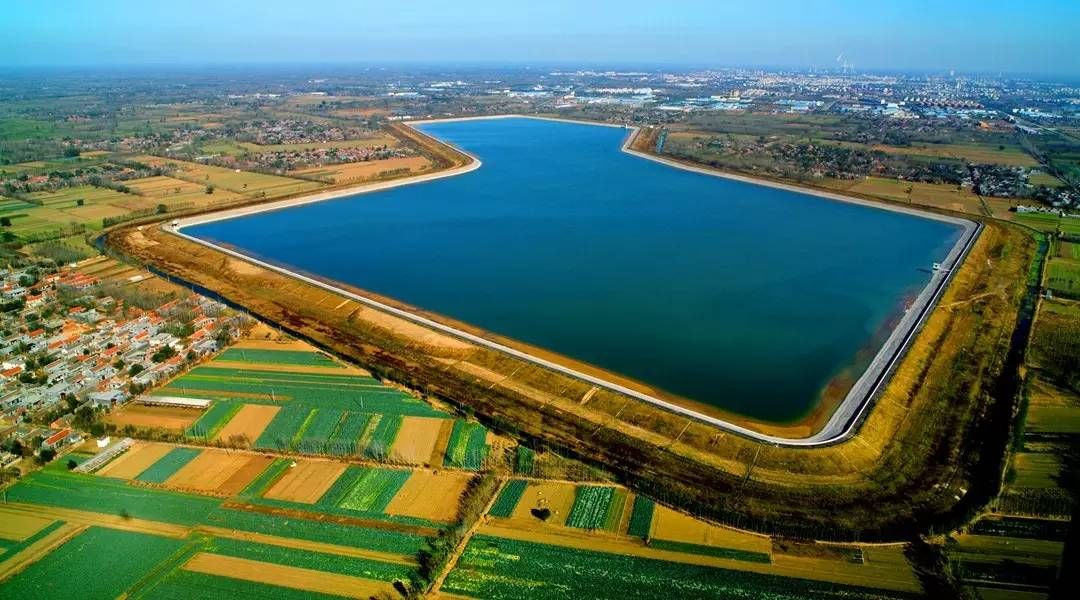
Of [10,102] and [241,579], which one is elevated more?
[10,102]

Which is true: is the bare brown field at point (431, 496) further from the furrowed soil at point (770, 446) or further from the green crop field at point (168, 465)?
the green crop field at point (168, 465)

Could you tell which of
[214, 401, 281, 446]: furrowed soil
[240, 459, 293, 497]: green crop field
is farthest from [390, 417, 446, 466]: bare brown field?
[214, 401, 281, 446]: furrowed soil

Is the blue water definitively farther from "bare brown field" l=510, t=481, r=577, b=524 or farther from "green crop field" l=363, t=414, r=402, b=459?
"green crop field" l=363, t=414, r=402, b=459

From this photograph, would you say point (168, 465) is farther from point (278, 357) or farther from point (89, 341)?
point (89, 341)

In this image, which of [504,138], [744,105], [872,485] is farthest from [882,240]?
[744,105]

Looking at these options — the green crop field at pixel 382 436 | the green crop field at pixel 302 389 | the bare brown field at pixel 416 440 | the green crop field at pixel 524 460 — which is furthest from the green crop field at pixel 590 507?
the green crop field at pixel 302 389

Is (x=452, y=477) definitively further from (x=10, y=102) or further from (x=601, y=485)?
(x=10, y=102)

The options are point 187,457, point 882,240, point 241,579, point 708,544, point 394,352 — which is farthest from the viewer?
point 882,240
